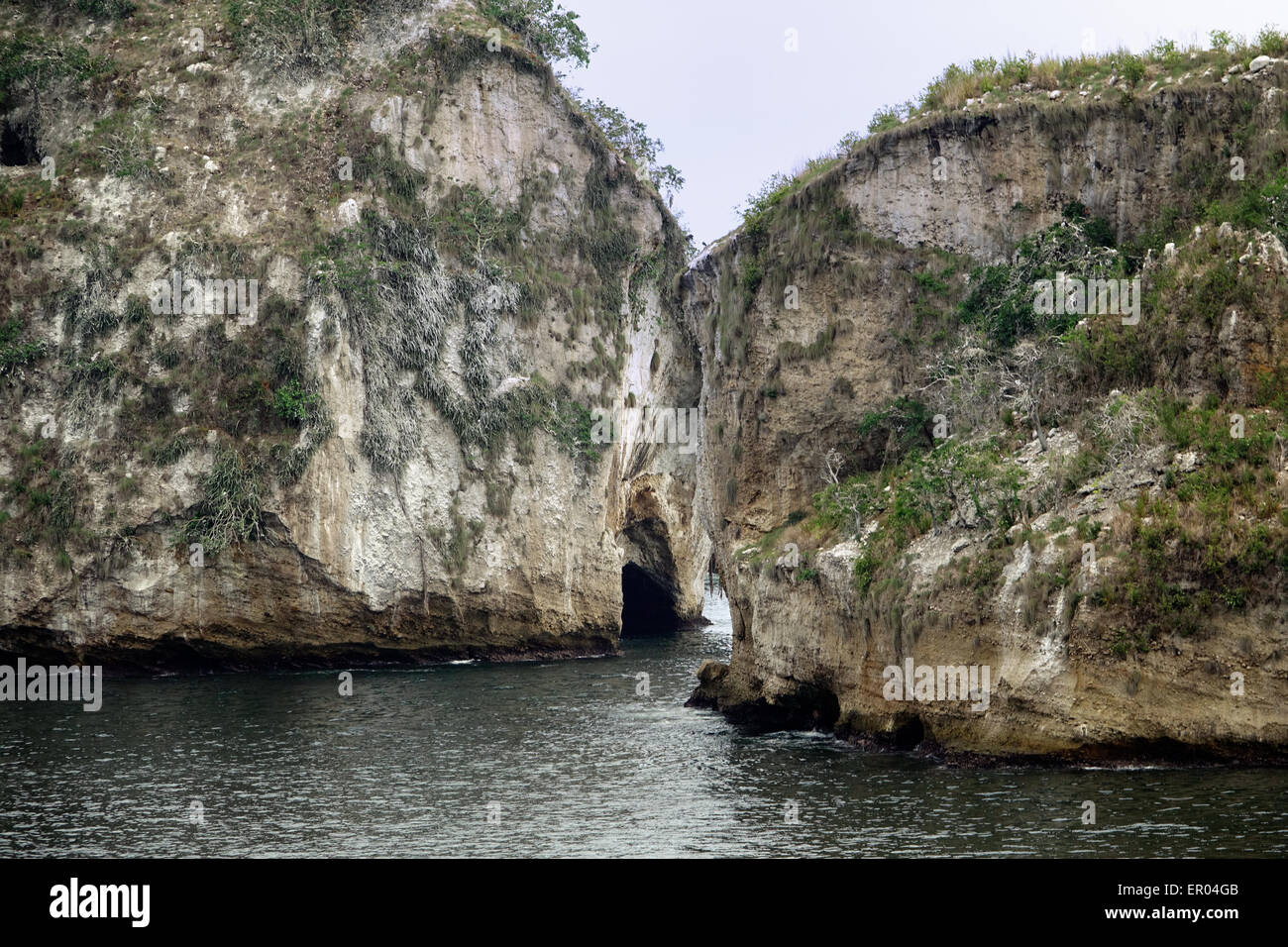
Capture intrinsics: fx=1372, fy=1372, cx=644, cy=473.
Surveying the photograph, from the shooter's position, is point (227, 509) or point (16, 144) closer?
point (227, 509)

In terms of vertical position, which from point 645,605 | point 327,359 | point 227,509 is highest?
point 327,359

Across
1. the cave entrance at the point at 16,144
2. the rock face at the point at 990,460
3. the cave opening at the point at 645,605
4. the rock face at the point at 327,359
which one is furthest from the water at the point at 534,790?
the cave opening at the point at 645,605

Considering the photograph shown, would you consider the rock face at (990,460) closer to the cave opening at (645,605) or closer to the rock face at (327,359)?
the rock face at (327,359)

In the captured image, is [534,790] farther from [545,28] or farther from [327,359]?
[545,28]

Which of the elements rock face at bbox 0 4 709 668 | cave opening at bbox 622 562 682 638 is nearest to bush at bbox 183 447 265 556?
rock face at bbox 0 4 709 668

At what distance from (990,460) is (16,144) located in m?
38.7

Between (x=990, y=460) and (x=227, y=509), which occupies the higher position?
(x=990, y=460)

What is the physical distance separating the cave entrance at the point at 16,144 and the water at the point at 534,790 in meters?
22.6

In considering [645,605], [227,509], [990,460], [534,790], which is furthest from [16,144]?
[990,460]

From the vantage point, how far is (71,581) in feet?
139

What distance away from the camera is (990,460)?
26406 millimetres

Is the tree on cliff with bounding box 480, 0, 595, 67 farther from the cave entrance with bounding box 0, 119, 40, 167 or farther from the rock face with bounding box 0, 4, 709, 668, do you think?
the cave entrance with bounding box 0, 119, 40, 167

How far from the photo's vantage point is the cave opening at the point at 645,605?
201ft
